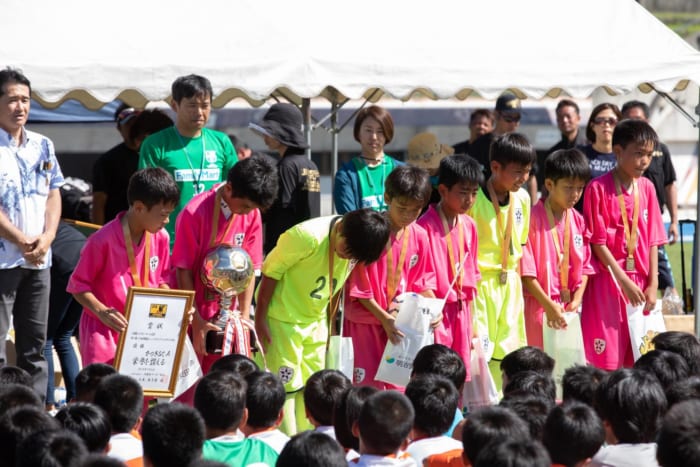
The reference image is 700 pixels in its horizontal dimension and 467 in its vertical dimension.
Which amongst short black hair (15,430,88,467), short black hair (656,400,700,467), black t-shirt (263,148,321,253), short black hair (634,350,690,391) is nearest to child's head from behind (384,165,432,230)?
black t-shirt (263,148,321,253)

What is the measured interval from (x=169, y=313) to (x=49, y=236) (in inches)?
41.4

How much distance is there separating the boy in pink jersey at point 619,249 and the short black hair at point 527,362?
1361 mm

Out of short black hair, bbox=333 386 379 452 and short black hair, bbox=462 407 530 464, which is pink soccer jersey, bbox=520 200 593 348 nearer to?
short black hair, bbox=333 386 379 452

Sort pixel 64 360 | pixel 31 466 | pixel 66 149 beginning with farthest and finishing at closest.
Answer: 1. pixel 66 149
2. pixel 64 360
3. pixel 31 466

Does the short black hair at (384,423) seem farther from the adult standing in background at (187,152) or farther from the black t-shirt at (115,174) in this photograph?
the black t-shirt at (115,174)

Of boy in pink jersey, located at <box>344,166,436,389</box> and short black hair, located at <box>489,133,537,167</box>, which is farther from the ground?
short black hair, located at <box>489,133,537,167</box>

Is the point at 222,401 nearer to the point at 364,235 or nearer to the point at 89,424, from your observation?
the point at 89,424

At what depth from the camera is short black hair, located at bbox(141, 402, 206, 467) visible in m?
3.79

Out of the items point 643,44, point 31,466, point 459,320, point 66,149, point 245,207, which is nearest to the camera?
point 31,466

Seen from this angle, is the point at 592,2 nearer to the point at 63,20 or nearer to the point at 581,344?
the point at 581,344

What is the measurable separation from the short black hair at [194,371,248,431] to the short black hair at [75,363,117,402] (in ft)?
2.50

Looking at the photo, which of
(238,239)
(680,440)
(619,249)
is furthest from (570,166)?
(680,440)

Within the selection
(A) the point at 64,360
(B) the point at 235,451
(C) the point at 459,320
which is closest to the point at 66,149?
(A) the point at 64,360

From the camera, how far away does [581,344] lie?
21.6 feet
